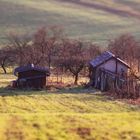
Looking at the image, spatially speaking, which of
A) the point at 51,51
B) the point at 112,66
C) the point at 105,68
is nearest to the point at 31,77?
the point at 105,68

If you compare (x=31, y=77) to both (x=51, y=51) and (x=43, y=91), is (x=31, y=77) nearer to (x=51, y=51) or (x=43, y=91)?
(x=43, y=91)

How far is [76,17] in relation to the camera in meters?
94.9

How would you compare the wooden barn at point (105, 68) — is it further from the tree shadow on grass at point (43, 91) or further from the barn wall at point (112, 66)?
the tree shadow on grass at point (43, 91)

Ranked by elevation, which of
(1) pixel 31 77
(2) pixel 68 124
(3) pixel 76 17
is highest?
(3) pixel 76 17

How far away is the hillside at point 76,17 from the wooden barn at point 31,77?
39.1 m

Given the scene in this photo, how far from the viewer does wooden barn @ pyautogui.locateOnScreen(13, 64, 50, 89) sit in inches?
1623

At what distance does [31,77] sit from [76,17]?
179 feet

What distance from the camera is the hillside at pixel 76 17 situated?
87125mm

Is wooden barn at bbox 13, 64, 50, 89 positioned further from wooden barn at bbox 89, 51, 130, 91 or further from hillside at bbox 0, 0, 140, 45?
hillside at bbox 0, 0, 140, 45

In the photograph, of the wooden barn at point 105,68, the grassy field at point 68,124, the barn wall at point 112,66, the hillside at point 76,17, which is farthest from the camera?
the hillside at point 76,17

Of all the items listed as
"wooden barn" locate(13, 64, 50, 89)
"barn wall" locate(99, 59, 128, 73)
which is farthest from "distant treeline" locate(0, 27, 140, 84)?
"wooden barn" locate(13, 64, 50, 89)

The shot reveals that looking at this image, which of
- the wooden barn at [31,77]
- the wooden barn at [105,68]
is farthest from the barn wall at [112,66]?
the wooden barn at [31,77]

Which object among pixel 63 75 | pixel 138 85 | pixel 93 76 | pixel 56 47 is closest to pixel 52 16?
pixel 56 47

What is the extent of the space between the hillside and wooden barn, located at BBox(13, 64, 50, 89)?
128 feet
